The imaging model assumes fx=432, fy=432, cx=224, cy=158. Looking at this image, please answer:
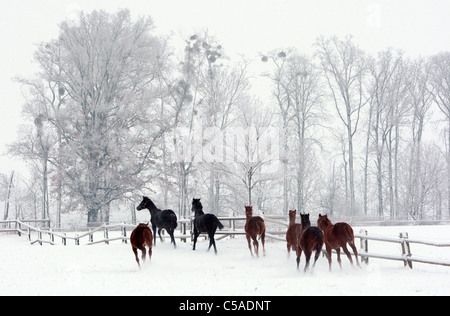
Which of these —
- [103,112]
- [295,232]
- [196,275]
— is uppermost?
[103,112]

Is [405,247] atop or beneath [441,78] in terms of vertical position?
beneath

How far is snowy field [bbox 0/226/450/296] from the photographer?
313 inches

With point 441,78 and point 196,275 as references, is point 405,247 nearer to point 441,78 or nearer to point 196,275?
point 196,275

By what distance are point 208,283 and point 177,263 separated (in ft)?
12.4

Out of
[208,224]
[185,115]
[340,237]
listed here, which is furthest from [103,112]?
[340,237]

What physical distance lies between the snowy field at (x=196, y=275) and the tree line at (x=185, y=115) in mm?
11898

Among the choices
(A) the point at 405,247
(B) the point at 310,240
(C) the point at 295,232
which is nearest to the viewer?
(B) the point at 310,240

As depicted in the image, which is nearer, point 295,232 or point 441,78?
point 295,232

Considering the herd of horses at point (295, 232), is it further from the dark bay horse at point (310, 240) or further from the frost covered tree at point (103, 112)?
the frost covered tree at point (103, 112)

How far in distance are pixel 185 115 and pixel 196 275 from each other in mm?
23220

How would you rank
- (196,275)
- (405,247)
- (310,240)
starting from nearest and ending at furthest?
(310,240) < (196,275) < (405,247)

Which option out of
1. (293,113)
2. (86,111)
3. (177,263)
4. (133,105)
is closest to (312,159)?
(293,113)

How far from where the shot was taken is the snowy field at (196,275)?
7938 mm

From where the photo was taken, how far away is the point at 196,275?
34.5 feet
